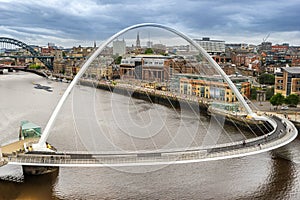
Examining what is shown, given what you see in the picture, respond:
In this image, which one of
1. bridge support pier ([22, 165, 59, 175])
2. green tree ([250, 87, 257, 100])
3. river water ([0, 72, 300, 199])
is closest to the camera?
river water ([0, 72, 300, 199])

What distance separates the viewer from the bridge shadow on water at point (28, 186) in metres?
6.62

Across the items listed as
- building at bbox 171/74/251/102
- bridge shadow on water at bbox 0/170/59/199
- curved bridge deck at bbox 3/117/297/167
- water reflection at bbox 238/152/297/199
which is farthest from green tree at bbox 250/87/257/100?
bridge shadow on water at bbox 0/170/59/199

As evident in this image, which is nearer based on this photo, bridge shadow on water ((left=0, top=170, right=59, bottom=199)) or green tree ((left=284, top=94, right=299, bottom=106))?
bridge shadow on water ((left=0, top=170, right=59, bottom=199))

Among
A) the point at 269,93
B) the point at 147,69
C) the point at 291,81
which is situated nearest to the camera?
the point at 291,81

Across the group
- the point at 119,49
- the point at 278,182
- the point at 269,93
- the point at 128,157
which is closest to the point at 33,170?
the point at 128,157

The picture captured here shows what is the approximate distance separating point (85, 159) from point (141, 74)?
22326mm

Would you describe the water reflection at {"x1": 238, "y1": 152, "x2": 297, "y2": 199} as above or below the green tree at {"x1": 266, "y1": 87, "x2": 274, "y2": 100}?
below

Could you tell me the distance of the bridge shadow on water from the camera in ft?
21.7

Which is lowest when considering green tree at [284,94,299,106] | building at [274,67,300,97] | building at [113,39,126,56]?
green tree at [284,94,299,106]

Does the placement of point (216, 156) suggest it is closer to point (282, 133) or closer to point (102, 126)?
point (282, 133)

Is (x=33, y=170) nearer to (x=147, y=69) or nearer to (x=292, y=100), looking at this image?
(x=292, y=100)

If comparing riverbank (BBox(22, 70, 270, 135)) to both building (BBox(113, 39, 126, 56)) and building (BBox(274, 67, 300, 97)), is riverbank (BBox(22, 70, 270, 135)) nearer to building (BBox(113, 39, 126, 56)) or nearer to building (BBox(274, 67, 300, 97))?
building (BBox(274, 67, 300, 97))

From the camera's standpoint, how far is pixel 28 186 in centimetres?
696

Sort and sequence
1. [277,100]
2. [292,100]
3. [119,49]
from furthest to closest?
[119,49] < [292,100] < [277,100]
